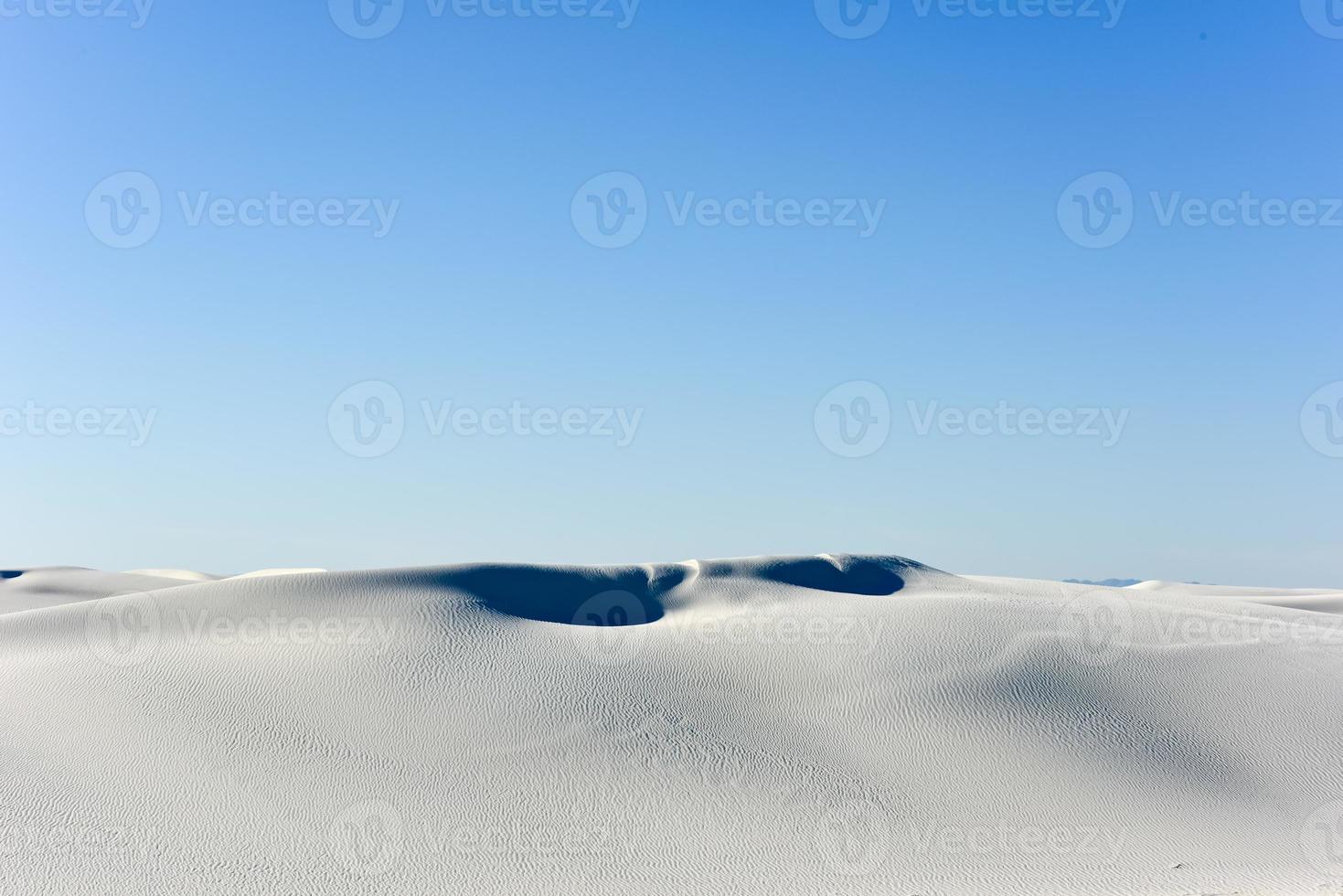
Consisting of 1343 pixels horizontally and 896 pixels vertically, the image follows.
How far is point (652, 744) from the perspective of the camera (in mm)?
13531

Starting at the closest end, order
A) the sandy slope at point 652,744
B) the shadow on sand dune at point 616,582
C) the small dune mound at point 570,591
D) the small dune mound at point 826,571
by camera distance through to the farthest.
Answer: the sandy slope at point 652,744 < the small dune mound at point 570,591 < the shadow on sand dune at point 616,582 < the small dune mound at point 826,571

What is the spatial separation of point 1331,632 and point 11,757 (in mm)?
18320

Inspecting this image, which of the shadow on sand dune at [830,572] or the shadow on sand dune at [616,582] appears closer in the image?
the shadow on sand dune at [616,582]

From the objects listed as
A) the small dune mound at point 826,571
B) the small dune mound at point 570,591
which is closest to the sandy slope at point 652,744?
the small dune mound at point 570,591

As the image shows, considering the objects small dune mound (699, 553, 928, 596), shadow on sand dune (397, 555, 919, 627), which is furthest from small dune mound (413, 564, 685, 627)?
small dune mound (699, 553, 928, 596)

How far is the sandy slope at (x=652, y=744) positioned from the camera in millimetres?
10922

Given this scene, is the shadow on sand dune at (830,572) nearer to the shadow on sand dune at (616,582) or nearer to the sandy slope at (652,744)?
the shadow on sand dune at (616,582)

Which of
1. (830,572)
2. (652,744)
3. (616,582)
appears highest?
(830,572)

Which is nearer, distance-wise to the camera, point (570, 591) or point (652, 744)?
point (652, 744)

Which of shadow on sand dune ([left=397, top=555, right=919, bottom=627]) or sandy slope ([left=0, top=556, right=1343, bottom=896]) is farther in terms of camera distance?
shadow on sand dune ([left=397, top=555, right=919, bottom=627])

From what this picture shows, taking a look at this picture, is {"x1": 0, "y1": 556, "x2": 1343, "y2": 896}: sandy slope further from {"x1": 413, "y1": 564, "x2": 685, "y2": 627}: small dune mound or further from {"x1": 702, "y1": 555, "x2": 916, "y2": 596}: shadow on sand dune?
{"x1": 702, "y1": 555, "x2": 916, "y2": 596}: shadow on sand dune

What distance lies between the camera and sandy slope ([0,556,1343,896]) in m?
10.9

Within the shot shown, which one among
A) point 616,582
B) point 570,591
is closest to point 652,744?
point 570,591

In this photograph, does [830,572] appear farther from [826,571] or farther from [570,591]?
[570,591]
